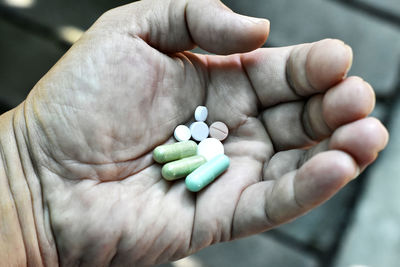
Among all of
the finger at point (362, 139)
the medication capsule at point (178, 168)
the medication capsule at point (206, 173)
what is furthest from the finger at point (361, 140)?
the medication capsule at point (178, 168)

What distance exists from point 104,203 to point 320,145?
0.64m

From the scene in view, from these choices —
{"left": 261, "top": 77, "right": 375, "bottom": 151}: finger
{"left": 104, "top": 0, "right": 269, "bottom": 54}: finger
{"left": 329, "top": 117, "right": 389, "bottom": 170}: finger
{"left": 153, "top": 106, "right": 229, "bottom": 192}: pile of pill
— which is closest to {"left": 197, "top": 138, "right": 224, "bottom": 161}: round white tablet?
{"left": 153, "top": 106, "right": 229, "bottom": 192}: pile of pill

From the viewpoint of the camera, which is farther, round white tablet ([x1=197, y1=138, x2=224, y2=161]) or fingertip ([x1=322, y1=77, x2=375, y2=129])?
round white tablet ([x1=197, y1=138, x2=224, y2=161])

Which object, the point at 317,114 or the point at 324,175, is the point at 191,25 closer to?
the point at 317,114

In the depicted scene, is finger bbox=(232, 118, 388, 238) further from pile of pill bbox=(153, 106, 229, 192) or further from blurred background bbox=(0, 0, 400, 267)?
blurred background bbox=(0, 0, 400, 267)

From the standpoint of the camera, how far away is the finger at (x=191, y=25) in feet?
4.43

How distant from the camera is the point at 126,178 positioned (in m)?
1.42

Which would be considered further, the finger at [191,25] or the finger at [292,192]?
the finger at [191,25]

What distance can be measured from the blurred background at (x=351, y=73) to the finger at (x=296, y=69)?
956 mm

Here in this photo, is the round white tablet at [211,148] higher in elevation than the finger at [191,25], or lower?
lower

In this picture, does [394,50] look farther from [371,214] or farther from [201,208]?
[201,208]

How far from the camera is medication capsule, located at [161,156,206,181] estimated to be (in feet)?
4.50

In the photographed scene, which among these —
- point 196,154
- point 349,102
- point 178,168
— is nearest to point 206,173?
point 178,168

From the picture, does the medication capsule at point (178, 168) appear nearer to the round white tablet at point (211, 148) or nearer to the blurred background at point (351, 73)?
the round white tablet at point (211, 148)
